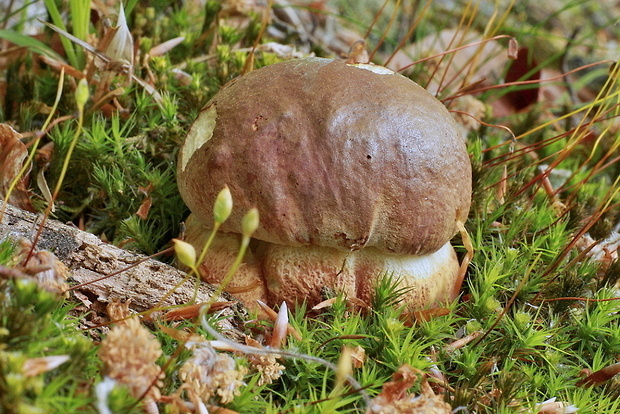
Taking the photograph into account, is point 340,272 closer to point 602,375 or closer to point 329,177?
point 329,177

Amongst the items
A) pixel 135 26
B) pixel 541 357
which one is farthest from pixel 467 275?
pixel 135 26

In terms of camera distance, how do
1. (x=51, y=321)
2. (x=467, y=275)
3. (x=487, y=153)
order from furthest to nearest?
(x=487, y=153), (x=467, y=275), (x=51, y=321)

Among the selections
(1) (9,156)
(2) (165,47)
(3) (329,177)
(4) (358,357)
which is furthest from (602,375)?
(2) (165,47)

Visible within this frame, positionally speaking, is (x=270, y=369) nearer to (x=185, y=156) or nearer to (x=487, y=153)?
(x=185, y=156)

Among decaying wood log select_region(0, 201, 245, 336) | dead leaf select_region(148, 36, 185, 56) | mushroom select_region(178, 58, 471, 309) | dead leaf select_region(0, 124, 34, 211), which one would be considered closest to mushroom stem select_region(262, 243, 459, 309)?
mushroom select_region(178, 58, 471, 309)

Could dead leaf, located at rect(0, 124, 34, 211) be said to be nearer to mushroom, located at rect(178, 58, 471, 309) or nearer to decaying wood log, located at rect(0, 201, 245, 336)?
decaying wood log, located at rect(0, 201, 245, 336)
